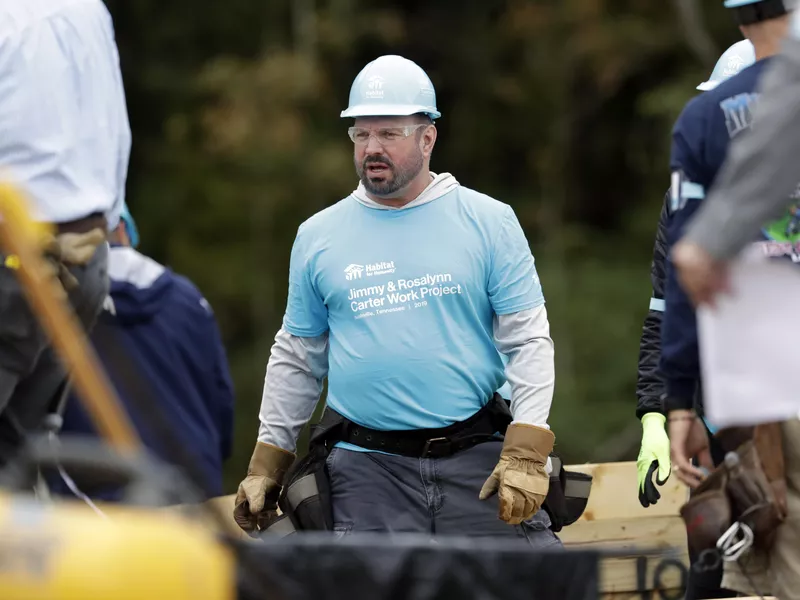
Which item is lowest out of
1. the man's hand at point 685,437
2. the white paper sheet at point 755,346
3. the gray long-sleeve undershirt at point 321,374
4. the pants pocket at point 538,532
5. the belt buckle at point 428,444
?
the pants pocket at point 538,532

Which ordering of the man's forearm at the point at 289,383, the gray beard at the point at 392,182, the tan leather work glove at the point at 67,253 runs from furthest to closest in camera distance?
the man's forearm at the point at 289,383 → the gray beard at the point at 392,182 → the tan leather work glove at the point at 67,253

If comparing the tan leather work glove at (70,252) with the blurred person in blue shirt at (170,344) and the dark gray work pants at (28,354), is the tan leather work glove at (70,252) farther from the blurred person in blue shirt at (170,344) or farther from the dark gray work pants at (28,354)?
the blurred person in blue shirt at (170,344)

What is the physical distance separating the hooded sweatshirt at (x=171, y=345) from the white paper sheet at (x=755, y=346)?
8.77 feet

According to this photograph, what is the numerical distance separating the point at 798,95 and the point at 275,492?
2.89 meters

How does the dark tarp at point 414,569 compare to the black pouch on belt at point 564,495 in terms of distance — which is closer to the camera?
the dark tarp at point 414,569

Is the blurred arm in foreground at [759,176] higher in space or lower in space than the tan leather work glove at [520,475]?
higher

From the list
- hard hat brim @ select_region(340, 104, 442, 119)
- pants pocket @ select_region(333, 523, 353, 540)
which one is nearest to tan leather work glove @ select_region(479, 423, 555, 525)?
pants pocket @ select_region(333, 523, 353, 540)

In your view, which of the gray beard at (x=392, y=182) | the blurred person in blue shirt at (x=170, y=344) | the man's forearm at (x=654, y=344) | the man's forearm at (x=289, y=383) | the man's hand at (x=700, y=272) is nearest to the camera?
the man's hand at (x=700, y=272)

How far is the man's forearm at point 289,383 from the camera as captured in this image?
5.70m

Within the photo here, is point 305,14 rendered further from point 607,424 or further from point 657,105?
point 607,424

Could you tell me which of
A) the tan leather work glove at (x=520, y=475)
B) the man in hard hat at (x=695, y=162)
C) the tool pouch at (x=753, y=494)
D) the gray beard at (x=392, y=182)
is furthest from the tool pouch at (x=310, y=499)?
the tool pouch at (x=753, y=494)

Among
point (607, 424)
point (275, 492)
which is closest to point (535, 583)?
point (275, 492)

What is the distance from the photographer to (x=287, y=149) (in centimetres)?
1881

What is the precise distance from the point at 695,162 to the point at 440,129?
16500 mm
